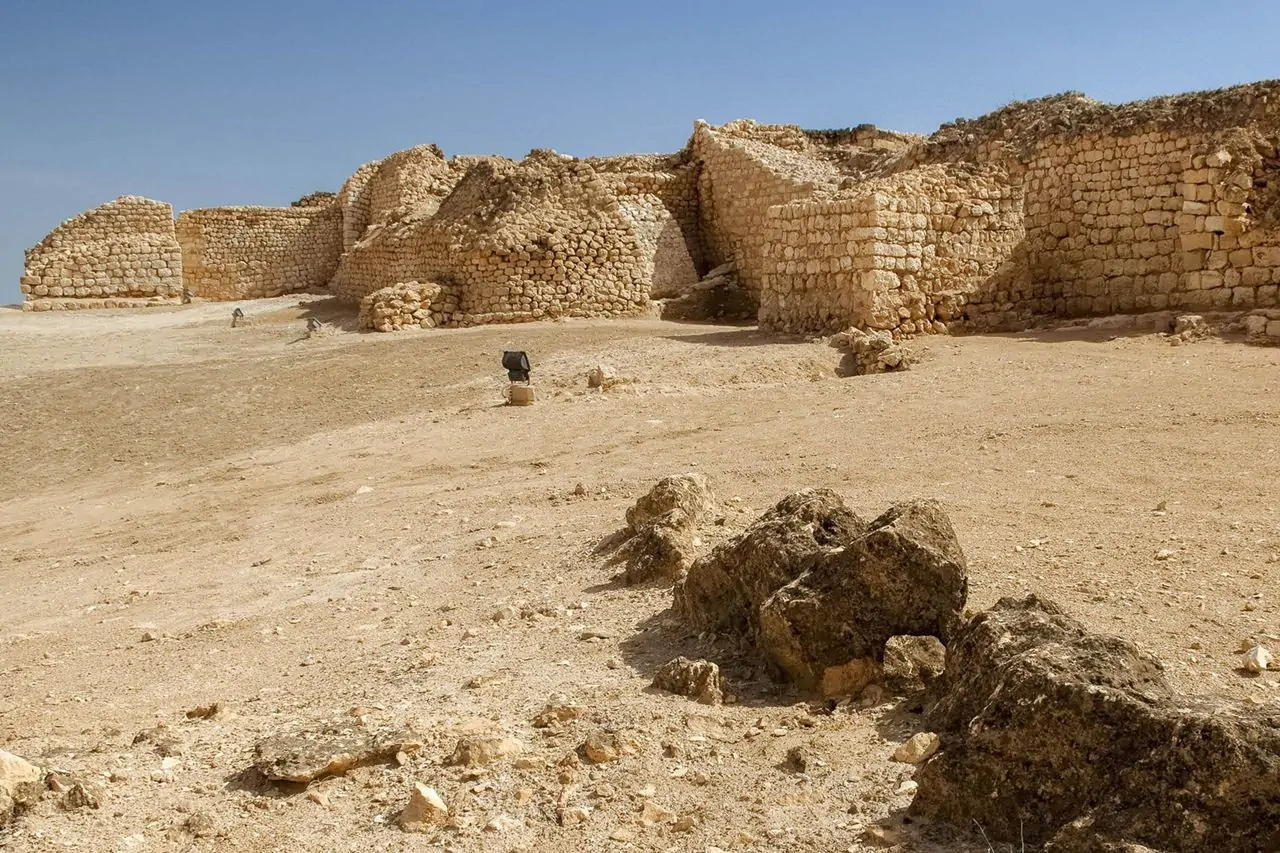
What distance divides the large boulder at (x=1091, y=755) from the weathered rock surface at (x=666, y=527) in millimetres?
2084

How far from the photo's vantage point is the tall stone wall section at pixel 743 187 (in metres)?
19.5

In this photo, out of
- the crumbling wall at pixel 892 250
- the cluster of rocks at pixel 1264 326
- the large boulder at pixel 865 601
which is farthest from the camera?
the crumbling wall at pixel 892 250

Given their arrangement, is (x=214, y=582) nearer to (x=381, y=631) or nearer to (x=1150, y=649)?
(x=381, y=631)

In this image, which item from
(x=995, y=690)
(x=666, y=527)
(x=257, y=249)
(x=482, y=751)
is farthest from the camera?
(x=257, y=249)

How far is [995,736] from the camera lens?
275 cm

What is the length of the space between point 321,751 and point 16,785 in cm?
86

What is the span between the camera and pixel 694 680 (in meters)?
3.79

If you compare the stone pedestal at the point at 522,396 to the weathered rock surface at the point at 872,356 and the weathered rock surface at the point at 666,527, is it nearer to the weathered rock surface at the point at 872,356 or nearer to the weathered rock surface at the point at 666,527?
the weathered rock surface at the point at 872,356

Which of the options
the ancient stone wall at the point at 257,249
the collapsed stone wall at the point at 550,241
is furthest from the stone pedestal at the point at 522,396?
the ancient stone wall at the point at 257,249

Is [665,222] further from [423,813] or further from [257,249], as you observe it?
[423,813]

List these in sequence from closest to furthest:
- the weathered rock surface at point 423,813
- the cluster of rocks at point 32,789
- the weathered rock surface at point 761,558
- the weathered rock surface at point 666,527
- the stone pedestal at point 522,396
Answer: the weathered rock surface at point 423,813 < the cluster of rocks at point 32,789 < the weathered rock surface at point 761,558 < the weathered rock surface at point 666,527 < the stone pedestal at point 522,396

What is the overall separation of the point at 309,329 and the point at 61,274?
10.1 m

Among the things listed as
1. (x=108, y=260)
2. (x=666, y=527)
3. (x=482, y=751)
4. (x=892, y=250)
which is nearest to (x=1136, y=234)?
(x=892, y=250)

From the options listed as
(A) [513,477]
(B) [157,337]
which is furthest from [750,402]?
(B) [157,337]
